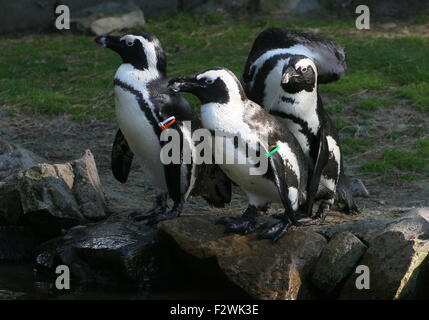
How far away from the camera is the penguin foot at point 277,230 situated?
4.75 m

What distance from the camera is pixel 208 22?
11.2 metres

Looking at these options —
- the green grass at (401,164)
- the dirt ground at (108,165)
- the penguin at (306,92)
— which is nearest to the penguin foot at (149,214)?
the dirt ground at (108,165)

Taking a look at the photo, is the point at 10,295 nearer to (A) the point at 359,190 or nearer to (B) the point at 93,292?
(B) the point at 93,292

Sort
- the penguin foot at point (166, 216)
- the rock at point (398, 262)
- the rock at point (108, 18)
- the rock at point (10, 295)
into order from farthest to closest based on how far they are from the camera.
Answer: the rock at point (108, 18)
the penguin foot at point (166, 216)
the rock at point (10, 295)
the rock at point (398, 262)

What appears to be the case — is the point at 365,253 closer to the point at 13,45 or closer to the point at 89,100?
the point at 89,100

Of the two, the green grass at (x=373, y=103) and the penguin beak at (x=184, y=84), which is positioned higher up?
the penguin beak at (x=184, y=84)

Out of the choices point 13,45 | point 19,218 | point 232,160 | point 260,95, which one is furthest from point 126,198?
point 13,45

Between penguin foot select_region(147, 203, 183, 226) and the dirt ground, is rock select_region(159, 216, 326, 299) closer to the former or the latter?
penguin foot select_region(147, 203, 183, 226)

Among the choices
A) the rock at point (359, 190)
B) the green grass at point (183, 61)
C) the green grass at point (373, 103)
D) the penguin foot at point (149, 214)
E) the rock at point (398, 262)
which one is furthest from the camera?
the green grass at point (183, 61)

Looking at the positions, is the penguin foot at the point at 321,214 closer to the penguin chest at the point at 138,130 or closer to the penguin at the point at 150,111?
the penguin at the point at 150,111

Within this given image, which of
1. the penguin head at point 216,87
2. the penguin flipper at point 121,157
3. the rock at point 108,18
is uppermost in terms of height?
the rock at point 108,18

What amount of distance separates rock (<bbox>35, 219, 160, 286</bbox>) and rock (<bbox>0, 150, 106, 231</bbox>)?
184mm

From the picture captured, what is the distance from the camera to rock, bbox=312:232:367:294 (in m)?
4.66

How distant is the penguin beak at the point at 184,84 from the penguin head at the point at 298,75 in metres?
0.47
